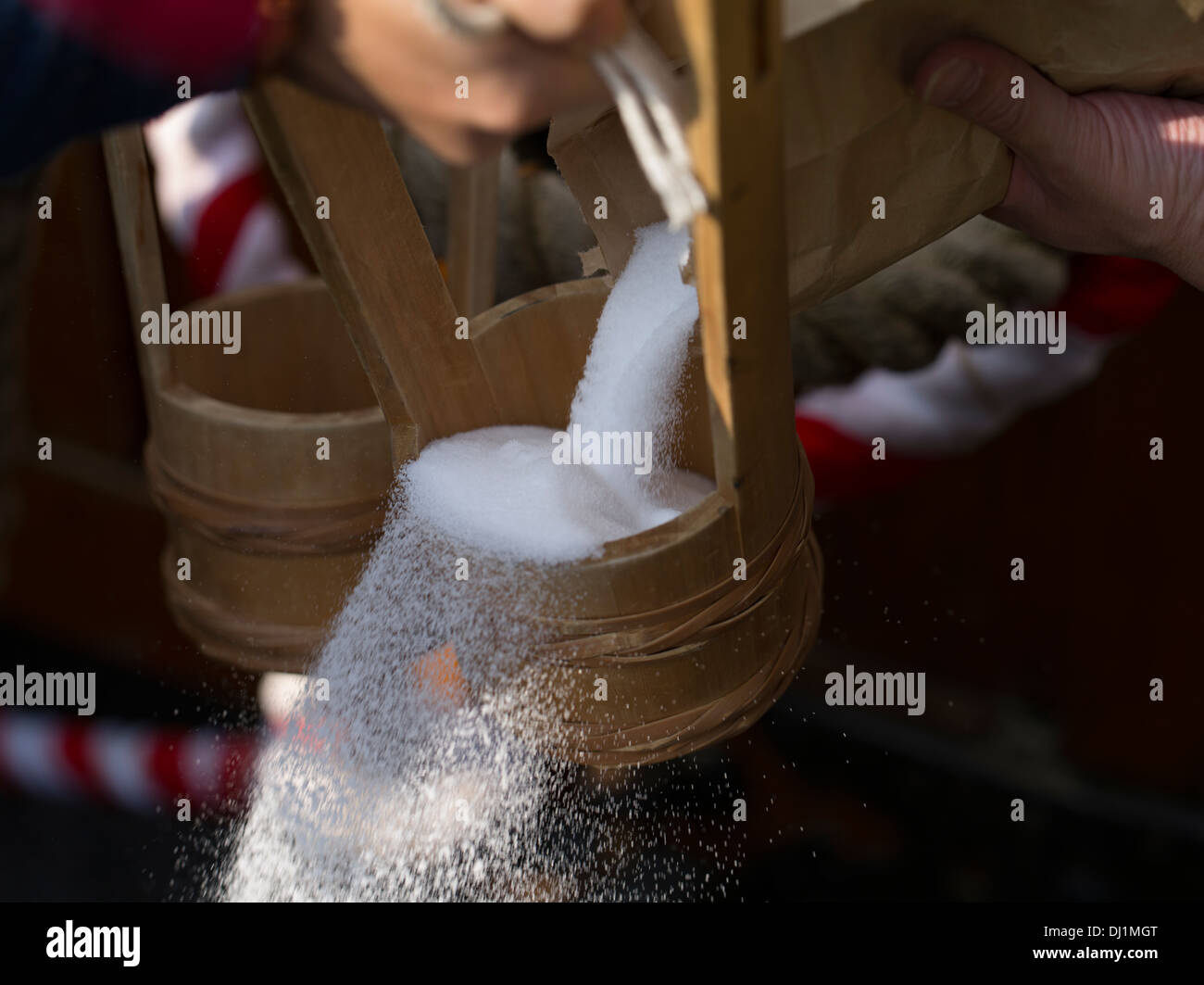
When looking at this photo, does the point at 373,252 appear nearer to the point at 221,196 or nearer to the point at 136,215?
the point at 136,215

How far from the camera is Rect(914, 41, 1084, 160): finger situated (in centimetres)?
55

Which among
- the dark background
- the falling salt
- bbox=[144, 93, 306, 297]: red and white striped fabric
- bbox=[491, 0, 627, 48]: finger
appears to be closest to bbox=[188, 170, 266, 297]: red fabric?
bbox=[144, 93, 306, 297]: red and white striped fabric

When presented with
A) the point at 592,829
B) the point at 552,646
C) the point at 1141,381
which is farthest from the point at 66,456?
the point at 1141,381

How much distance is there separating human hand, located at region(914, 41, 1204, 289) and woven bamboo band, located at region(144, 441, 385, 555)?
1.45 feet

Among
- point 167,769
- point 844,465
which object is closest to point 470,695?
point 844,465

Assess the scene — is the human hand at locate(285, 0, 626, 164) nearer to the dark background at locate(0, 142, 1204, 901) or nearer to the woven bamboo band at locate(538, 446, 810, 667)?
the woven bamboo band at locate(538, 446, 810, 667)

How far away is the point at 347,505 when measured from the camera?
76 centimetres

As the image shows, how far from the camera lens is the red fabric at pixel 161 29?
34 cm

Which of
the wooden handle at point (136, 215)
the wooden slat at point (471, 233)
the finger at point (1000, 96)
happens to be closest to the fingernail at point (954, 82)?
the finger at point (1000, 96)

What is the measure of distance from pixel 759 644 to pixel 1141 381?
81cm

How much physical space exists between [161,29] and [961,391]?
2.77ft

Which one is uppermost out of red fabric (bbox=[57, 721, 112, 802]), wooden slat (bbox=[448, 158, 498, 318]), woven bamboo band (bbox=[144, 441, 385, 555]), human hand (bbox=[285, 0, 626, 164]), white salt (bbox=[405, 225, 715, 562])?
human hand (bbox=[285, 0, 626, 164])

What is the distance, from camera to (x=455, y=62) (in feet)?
1.16

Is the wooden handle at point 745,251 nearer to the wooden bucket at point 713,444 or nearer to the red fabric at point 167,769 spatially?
the wooden bucket at point 713,444
